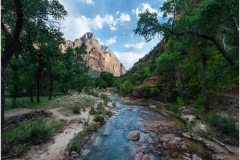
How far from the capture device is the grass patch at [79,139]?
712 cm

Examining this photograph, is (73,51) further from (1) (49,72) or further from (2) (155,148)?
(2) (155,148)

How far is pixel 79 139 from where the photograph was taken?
27.2 feet

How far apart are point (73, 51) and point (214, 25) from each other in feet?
91.8

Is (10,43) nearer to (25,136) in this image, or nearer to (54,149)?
(25,136)

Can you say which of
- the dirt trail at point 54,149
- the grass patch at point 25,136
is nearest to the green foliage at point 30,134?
the grass patch at point 25,136

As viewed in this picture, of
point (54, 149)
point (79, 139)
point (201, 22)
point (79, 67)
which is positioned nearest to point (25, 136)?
point (54, 149)

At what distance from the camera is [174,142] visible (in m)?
8.45

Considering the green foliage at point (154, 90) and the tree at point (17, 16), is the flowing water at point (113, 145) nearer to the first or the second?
the tree at point (17, 16)

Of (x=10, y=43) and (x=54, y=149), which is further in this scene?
(x=54, y=149)

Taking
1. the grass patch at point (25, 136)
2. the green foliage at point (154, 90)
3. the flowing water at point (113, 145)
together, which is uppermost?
the green foliage at point (154, 90)

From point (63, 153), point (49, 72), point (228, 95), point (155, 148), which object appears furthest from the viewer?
point (49, 72)

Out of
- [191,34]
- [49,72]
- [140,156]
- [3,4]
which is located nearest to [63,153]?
[140,156]

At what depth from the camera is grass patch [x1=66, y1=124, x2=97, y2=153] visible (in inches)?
280

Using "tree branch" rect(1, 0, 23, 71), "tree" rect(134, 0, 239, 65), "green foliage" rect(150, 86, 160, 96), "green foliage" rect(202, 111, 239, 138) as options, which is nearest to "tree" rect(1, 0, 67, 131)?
"tree branch" rect(1, 0, 23, 71)
